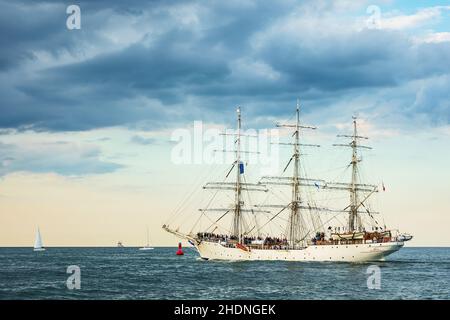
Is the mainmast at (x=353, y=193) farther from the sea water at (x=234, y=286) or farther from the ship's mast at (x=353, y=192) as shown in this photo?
the sea water at (x=234, y=286)

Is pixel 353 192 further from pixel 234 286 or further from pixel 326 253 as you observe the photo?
pixel 234 286

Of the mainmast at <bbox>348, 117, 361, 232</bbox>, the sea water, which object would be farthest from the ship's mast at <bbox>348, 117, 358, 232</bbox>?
the sea water

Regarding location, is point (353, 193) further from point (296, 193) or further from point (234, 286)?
point (234, 286)

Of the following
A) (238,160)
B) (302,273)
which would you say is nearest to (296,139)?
(238,160)

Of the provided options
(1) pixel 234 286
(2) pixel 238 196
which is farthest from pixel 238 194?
(1) pixel 234 286

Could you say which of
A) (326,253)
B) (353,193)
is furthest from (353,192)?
(326,253)

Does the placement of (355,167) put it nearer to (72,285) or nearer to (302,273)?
(302,273)

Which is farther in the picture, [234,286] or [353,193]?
[353,193]

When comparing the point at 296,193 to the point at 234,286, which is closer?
the point at 234,286

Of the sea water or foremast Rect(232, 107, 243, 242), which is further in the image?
foremast Rect(232, 107, 243, 242)

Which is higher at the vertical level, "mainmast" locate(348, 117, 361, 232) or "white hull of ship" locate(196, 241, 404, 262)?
"mainmast" locate(348, 117, 361, 232)

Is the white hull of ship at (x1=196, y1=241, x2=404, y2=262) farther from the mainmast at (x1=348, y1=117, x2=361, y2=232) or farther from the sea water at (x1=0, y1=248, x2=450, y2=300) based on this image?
the sea water at (x1=0, y1=248, x2=450, y2=300)

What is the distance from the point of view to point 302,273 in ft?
293
